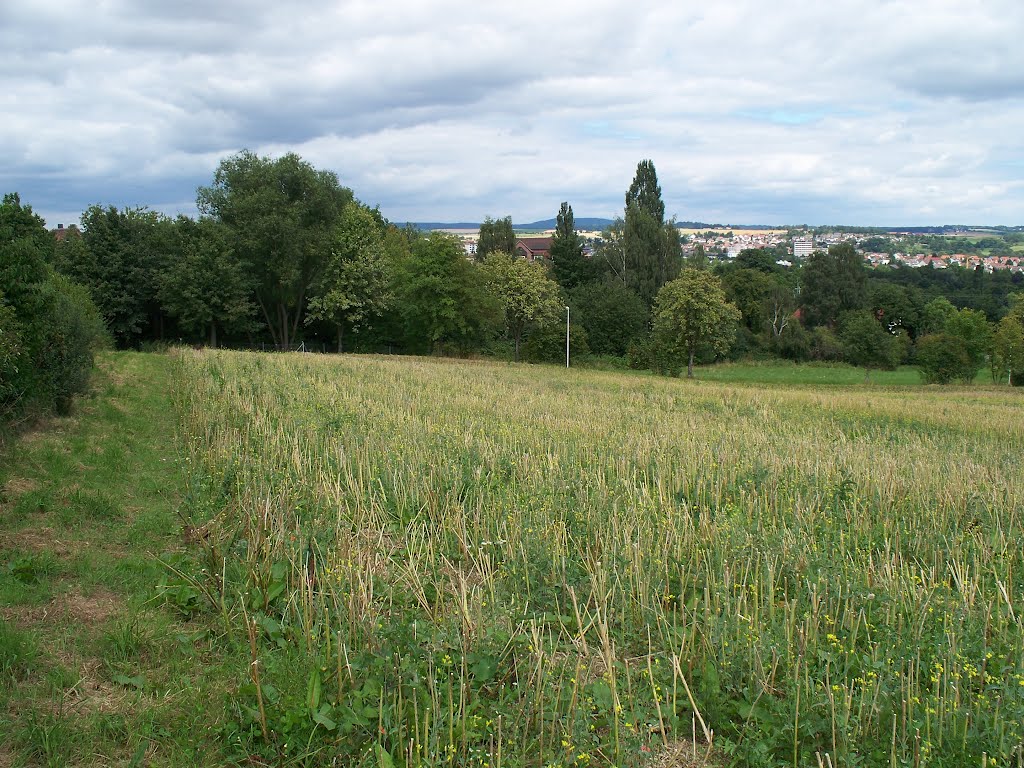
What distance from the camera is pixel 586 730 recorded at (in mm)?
4105

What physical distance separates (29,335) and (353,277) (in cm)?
4672

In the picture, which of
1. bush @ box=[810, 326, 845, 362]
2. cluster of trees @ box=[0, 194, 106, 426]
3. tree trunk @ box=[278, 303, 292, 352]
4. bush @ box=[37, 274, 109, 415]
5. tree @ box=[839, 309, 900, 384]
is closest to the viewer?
cluster of trees @ box=[0, 194, 106, 426]

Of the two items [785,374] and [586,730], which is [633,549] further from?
[785,374]

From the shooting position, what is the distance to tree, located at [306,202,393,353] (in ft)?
193

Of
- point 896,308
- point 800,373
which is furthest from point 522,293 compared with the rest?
point 896,308

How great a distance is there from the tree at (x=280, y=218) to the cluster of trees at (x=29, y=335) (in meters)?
41.3

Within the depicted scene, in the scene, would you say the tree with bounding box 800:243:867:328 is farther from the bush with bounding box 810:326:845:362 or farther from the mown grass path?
the mown grass path

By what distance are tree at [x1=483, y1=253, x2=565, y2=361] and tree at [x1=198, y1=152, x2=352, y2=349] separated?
17099 millimetres

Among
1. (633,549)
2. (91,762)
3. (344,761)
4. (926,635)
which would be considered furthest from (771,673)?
(91,762)

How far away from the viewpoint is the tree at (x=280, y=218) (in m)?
55.3

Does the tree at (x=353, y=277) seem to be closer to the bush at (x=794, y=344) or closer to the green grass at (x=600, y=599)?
the bush at (x=794, y=344)

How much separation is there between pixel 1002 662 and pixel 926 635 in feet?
1.52

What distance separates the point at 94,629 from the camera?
580 centimetres

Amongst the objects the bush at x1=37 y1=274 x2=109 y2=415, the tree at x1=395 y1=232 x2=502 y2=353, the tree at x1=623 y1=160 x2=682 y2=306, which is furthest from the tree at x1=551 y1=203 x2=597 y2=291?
the bush at x1=37 y1=274 x2=109 y2=415
